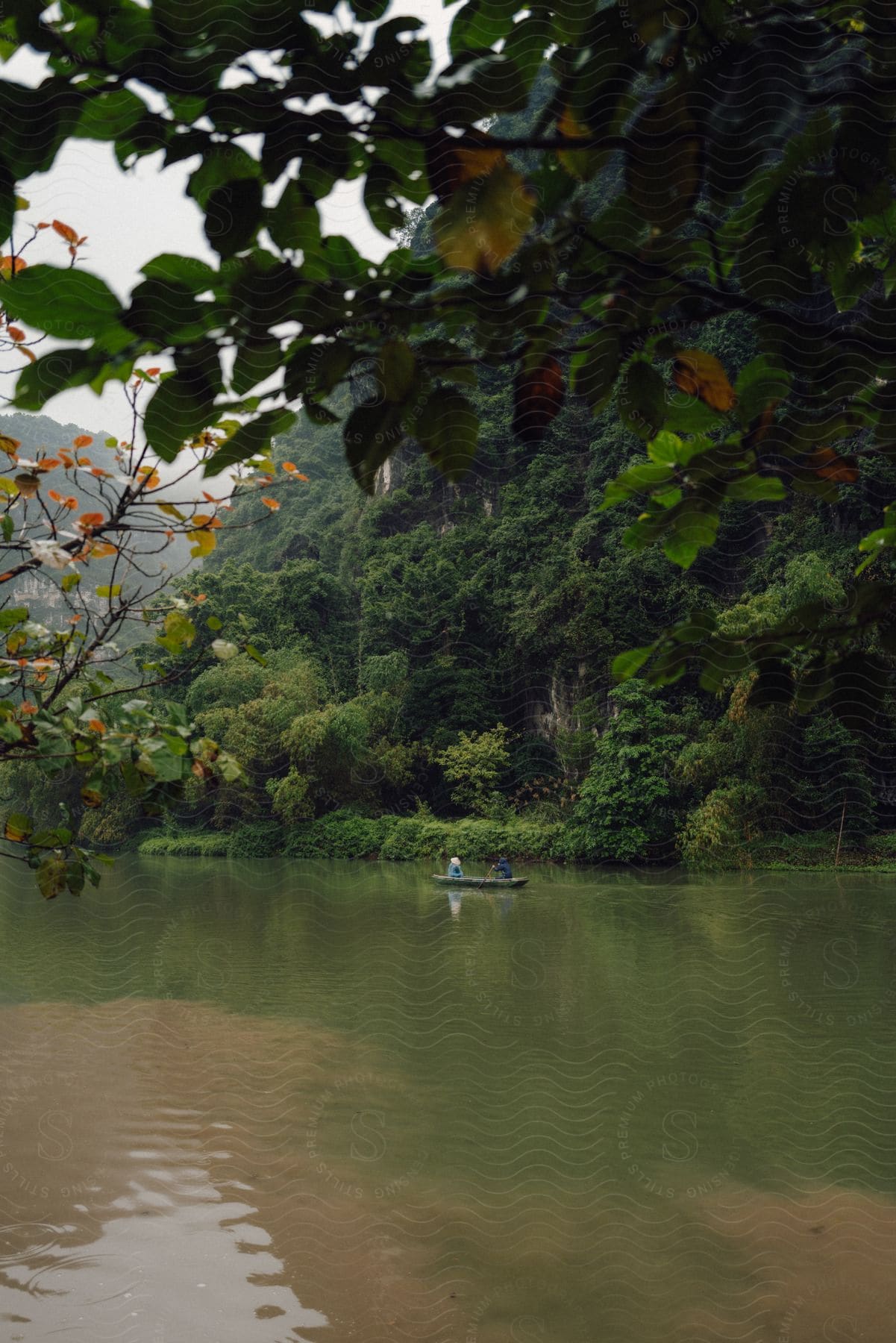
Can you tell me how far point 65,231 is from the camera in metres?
0.74

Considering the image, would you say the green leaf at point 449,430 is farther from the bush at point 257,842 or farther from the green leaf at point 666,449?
the bush at point 257,842

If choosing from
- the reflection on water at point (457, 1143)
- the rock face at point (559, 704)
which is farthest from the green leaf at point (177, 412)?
the rock face at point (559, 704)

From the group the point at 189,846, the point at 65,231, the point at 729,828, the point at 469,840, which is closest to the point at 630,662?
the point at 65,231

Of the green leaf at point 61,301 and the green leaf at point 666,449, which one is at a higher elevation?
the green leaf at point 666,449

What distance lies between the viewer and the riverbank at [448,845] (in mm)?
9578

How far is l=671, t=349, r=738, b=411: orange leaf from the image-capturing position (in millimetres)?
411

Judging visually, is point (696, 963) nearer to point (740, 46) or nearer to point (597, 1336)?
point (597, 1336)

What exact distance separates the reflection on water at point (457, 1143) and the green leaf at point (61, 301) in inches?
89.4

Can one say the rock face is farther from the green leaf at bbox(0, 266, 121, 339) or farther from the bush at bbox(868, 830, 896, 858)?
the green leaf at bbox(0, 266, 121, 339)

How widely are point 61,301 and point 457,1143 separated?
3227 millimetres

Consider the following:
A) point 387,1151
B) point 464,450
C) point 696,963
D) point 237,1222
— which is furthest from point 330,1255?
point 696,963

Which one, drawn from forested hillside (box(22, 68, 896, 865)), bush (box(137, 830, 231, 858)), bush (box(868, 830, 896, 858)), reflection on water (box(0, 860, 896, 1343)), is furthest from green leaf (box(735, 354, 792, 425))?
bush (box(137, 830, 231, 858))

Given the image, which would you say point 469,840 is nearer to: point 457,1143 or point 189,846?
point 189,846

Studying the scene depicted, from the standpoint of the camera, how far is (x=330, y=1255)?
2441 millimetres
